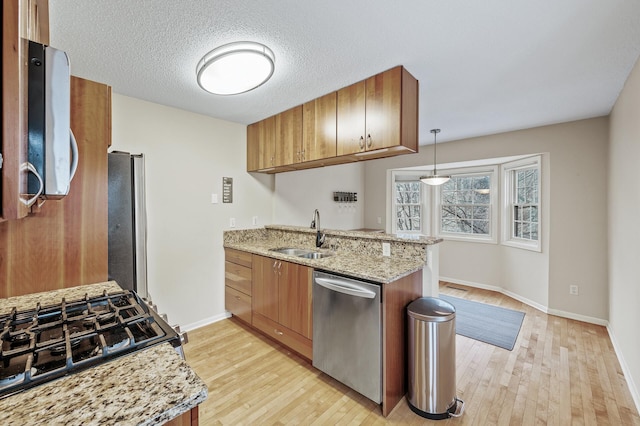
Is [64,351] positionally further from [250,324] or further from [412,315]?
[250,324]

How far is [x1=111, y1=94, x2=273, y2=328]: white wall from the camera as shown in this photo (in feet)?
9.08

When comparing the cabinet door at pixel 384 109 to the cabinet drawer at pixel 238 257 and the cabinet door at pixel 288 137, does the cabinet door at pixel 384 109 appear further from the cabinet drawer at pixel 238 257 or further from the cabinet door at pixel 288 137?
the cabinet drawer at pixel 238 257

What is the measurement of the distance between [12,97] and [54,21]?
1.63 m

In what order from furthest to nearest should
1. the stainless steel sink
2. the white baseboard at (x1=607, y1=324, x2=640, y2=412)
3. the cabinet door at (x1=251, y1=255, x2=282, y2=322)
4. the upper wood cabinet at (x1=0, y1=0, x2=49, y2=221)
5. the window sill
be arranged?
the window sill → the stainless steel sink → the cabinet door at (x1=251, y1=255, x2=282, y2=322) → the white baseboard at (x1=607, y1=324, x2=640, y2=412) → the upper wood cabinet at (x1=0, y1=0, x2=49, y2=221)

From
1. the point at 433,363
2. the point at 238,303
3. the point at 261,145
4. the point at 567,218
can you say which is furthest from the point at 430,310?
the point at 567,218

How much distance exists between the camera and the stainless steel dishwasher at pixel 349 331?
1835 mm

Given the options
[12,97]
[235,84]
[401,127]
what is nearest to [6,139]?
[12,97]

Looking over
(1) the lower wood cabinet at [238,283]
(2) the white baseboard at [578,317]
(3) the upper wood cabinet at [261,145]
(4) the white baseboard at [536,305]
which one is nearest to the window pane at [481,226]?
(4) the white baseboard at [536,305]

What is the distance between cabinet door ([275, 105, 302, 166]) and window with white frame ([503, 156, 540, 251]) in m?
3.20

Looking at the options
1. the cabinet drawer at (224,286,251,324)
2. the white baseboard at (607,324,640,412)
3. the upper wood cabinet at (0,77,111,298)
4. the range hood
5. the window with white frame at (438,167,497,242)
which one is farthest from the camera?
the window with white frame at (438,167,497,242)

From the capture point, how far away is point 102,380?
70 centimetres

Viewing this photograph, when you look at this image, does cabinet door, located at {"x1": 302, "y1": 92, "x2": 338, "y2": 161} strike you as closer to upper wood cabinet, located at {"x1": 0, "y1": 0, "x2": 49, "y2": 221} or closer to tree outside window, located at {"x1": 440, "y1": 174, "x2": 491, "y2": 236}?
upper wood cabinet, located at {"x1": 0, "y1": 0, "x2": 49, "y2": 221}

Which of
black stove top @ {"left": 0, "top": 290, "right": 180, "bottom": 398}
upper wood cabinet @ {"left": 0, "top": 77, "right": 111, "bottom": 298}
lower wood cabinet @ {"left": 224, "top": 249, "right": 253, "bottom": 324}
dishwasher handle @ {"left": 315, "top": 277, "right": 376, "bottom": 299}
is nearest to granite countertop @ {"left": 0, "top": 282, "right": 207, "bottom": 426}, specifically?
black stove top @ {"left": 0, "top": 290, "right": 180, "bottom": 398}

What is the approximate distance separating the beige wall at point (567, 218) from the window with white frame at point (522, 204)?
176mm
